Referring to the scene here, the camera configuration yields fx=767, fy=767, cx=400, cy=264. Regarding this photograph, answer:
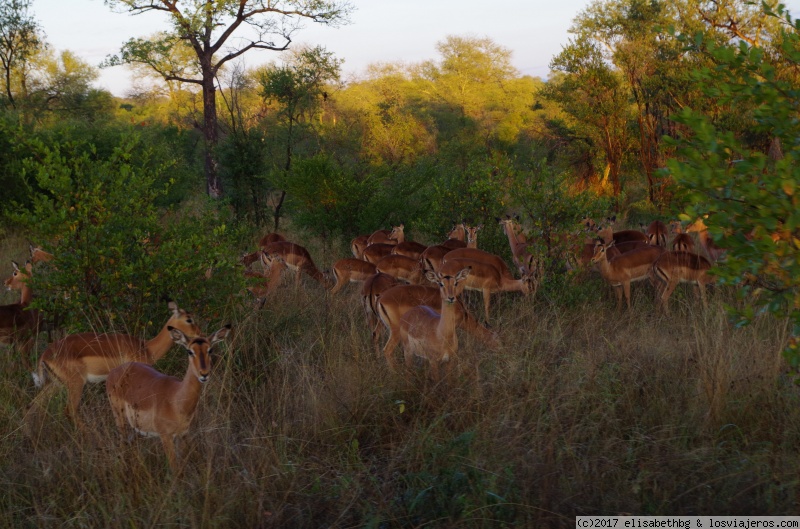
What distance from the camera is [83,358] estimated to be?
4.47m

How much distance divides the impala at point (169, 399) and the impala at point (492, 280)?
163 inches

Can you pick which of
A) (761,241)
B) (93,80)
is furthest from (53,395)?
(93,80)

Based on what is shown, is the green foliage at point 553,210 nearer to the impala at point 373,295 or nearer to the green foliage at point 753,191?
the impala at point 373,295

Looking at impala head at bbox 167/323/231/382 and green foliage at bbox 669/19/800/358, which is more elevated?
green foliage at bbox 669/19/800/358

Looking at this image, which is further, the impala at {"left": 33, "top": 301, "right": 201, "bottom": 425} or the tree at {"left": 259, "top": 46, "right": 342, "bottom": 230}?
the tree at {"left": 259, "top": 46, "right": 342, "bottom": 230}

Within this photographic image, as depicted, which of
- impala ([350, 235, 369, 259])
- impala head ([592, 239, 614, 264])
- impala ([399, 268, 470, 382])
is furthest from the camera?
impala ([350, 235, 369, 259])

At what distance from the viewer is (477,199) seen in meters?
9.52

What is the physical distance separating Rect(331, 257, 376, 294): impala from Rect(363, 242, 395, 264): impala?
0.82 m

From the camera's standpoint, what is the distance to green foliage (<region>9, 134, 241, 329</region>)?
513 centimetres

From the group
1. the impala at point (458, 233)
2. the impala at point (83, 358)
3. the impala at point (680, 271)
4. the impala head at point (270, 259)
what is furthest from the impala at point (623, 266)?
the impala at point (83, 358)

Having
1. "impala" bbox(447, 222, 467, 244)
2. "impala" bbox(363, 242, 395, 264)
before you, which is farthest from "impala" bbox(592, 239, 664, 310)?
"impala" bbox(363, 242, 395, 264)

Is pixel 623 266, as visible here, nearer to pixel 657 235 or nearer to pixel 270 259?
pixel 657 235

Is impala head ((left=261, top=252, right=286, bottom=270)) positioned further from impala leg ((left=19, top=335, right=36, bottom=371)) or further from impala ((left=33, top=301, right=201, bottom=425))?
impala ((left=33, top=301, right=201, bottom=425))

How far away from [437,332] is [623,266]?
153 inches
